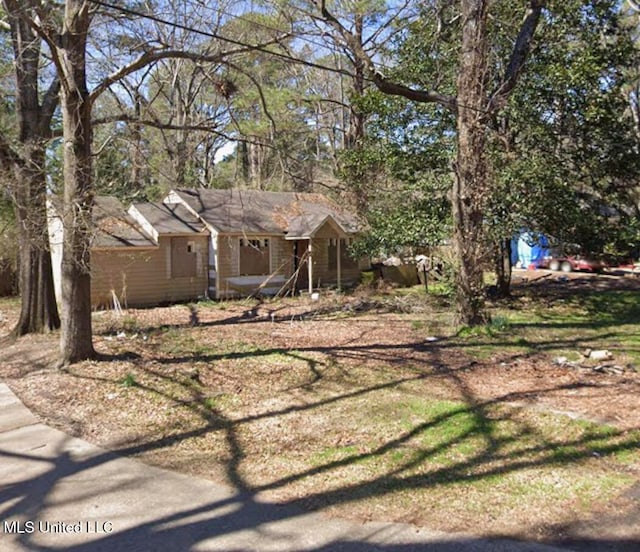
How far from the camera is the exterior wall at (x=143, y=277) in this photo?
16234 millimetres

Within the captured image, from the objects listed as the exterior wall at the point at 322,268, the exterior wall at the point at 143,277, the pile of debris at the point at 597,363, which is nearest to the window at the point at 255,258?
the exterior wall at the point at 143,277

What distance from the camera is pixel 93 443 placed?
18.3 feet

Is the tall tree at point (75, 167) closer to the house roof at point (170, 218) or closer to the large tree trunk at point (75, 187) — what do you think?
the large tree trunk at point (75, 187)

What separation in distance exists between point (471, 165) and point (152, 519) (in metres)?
9.58

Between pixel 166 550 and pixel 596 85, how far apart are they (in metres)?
14.6

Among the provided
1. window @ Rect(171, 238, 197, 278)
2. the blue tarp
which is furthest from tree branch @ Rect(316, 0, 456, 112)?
the blue tarp

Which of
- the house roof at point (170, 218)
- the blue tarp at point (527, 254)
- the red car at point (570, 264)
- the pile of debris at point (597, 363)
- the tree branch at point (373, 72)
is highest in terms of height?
the tree branch at point (373, 72)

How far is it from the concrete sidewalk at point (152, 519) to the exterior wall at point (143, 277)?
1149 cm

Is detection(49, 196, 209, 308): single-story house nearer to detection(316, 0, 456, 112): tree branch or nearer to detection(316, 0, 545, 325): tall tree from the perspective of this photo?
detection(316, 0, 456, 112): tree branch

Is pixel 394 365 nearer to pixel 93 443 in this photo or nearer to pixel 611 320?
pixel 93 443

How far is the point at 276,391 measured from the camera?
287 inches

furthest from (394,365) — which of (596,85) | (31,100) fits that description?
(596,85)

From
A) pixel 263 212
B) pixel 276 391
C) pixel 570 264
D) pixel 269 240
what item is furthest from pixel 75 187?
pixel 570 264

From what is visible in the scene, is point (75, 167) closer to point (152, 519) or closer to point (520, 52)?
point (152, 519)
